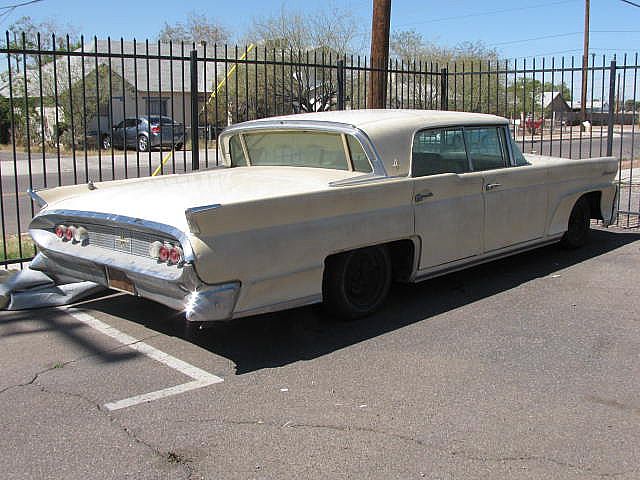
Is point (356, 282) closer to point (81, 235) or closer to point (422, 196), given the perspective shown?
point (422, 196)

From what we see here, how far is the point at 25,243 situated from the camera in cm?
910

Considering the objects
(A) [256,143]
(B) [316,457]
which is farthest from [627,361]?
(A) [256,143]

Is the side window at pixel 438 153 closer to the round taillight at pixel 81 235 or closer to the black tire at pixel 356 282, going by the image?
the black tire at pixel 356 282

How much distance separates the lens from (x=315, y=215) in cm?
501

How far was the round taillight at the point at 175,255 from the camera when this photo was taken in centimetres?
460

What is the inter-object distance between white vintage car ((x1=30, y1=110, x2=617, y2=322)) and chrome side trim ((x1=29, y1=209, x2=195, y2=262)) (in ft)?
0.04

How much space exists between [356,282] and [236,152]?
207 cm

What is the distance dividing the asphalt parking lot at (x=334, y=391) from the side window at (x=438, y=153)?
1140 millimetres

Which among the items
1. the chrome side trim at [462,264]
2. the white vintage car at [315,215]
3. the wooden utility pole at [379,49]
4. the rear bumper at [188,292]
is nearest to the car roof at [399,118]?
the white vintage car at [315,215]

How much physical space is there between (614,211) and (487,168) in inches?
104

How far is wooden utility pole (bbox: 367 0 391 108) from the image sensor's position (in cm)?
1112

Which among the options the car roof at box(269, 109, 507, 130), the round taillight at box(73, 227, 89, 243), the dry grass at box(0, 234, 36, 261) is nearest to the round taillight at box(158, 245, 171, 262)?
the round taillight at box(73, 227, 89, 243)

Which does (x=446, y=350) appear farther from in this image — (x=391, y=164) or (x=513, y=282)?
(x=513, y=282)

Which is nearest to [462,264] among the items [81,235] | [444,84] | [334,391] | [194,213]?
[334,391]
